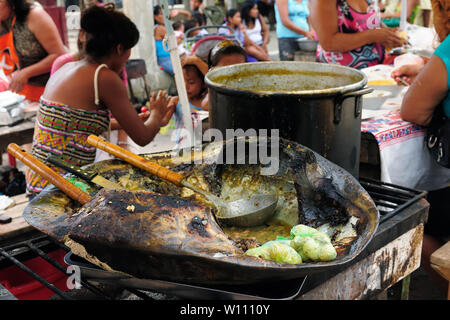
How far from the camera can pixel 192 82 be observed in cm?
375

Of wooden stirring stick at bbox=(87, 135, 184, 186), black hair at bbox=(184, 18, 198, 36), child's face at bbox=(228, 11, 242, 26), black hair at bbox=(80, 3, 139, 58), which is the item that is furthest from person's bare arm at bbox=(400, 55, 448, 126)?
black hair at bbox=(184, 18, 198, 36)

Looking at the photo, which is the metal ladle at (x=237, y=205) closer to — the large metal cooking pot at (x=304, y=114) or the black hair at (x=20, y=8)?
the large metal cooking pot at (x=304, y=114)

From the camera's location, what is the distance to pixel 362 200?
60.3 inches

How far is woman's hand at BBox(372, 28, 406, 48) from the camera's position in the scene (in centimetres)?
362

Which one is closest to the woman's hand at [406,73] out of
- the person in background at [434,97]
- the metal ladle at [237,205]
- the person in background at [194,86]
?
the person in background at [434,97]

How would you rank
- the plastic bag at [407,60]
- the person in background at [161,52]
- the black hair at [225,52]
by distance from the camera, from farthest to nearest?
the person in background at [161,52] → the black hair at [225,52] → the plastic bag at [407,60]

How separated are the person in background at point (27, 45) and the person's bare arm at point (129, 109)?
1.48 metres

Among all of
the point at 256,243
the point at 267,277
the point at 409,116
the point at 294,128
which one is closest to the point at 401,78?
the point at 409,116

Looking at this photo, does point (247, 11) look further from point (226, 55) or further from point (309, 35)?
point (226, 55)

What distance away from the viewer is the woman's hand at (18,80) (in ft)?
13.2

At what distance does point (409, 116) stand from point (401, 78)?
0.47m

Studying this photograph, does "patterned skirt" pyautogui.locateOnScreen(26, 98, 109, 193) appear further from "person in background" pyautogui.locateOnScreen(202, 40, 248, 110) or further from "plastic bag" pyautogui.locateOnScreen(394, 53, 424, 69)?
"plastic bag" pyautogui.locateOnScreen(394, 53, 424, 69)

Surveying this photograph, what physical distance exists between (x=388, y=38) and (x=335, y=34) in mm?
433
